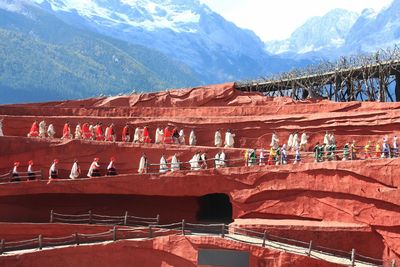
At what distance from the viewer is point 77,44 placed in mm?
105688

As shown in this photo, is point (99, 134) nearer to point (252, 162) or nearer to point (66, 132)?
point (66, 132)

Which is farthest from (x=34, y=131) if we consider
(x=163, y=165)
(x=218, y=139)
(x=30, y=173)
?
(x=218, y=139)

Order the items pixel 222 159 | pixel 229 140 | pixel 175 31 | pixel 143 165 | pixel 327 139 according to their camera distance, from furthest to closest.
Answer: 1. pixel 175 31
2. pixel 229 140
3. pixel 327 139
4. pixel 143 165
5. pixel 222 159

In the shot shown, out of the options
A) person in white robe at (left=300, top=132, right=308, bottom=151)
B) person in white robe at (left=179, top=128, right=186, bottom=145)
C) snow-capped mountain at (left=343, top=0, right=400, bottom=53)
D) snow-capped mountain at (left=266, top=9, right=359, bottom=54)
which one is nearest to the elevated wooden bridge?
person in white robe at (left=300, top=132, right=308, bottom=151)

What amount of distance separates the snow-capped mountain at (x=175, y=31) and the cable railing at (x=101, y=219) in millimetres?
96433

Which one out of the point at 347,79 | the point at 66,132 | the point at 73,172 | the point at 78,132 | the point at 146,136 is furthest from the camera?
the point at 347,79

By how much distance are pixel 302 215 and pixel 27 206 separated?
41.1 feet

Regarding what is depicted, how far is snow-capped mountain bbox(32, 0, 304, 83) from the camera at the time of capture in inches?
4985

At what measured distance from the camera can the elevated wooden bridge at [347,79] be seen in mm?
33644

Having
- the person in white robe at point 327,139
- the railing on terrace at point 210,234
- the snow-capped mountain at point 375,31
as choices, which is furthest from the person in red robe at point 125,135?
the snow-capped mountain at point 375,31

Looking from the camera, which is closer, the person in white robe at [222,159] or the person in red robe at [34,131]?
the person in white robe at [222,159]

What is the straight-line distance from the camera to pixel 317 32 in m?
155

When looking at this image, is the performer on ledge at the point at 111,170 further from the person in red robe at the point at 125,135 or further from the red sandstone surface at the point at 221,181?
the person in red robe at the point at 125,135

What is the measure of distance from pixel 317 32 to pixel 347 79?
123641 mm
